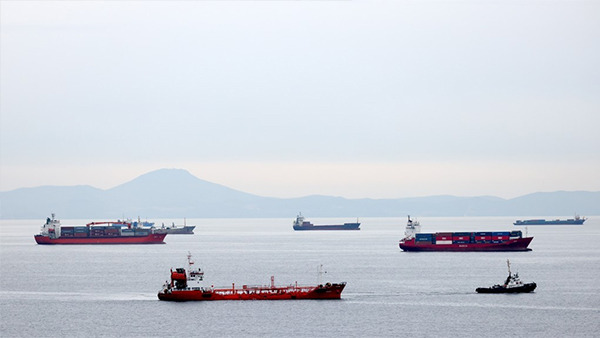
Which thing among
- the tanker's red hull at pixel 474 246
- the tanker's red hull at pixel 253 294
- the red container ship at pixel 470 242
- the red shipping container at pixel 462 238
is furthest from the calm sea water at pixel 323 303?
the red shipping container at pixel 462 238

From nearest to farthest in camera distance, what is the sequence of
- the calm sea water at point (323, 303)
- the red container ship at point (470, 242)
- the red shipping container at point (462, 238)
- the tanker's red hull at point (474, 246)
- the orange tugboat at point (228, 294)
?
the calm sea water at point (323, 303)
the orange tugboat at point (228, 294)
the tanker's red hull at point (474, 246)
the red container ship at point (470, 242)
the red shipping container at point (462, 238)

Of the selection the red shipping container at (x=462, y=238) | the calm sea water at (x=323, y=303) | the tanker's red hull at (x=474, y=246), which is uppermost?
the red shipping container at (x=462, y=238)

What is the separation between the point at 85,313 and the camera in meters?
86.7

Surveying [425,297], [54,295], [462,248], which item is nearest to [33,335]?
[54,295]

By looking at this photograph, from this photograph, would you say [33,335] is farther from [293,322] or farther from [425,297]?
[425,297]

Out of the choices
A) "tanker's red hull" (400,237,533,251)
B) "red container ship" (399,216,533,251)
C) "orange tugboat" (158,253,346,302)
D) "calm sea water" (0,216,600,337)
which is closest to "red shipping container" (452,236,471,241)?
"red container ship" (399,216,533,251)

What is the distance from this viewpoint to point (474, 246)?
6954 inches

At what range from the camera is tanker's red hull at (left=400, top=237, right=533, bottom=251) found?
Result: 175 meters

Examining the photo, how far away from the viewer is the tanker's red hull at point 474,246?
6895 inches

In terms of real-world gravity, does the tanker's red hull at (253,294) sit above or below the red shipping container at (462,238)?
below

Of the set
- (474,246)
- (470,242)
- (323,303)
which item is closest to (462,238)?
(470,242)

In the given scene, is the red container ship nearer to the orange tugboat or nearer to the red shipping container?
the red shipping container

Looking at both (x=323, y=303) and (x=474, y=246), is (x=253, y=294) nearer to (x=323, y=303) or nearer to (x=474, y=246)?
(x=323, y=303)

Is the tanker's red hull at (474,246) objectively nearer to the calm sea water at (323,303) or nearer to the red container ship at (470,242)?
the red container ship at (470,242)
